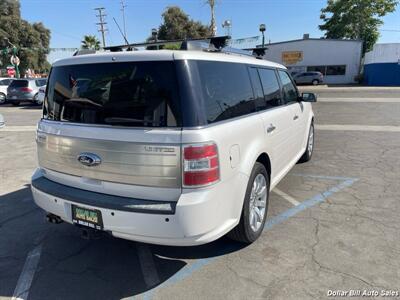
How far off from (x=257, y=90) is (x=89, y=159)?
6.36 ft

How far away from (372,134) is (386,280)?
7323 millimetres

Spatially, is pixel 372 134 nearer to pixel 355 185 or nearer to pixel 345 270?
pixel 355 185

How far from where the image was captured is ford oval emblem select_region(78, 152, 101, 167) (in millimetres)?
2734

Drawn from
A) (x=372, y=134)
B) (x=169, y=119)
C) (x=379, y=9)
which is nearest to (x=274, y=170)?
(x=169, y=119)

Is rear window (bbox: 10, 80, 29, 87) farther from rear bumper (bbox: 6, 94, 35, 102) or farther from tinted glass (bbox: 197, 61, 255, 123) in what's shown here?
tinted glass (bbox: 197, 61, 255, 123)

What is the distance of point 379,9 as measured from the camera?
4450cm

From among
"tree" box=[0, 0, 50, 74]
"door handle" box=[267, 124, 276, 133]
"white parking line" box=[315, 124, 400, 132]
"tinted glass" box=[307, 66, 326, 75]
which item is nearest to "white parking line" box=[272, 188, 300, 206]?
"door handle" box=[267, 124, 276, 133]

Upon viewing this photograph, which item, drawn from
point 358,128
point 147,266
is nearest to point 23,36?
point 358,128

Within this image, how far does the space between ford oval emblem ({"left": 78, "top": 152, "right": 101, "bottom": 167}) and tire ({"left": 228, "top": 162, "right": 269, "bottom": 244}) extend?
4.54 feet

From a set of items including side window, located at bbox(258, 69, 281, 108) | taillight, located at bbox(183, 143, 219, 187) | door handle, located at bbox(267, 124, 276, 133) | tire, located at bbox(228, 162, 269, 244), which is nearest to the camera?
taillight, located at bbox(183, 143, 219, 187)

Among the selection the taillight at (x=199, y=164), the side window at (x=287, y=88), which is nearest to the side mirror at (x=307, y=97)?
the side window at (x=287, y=88)

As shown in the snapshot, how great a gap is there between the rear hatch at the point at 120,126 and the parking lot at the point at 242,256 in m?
0.86

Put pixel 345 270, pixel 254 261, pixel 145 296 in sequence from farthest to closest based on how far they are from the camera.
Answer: pixel 254 261 < pixel 345 270 < pixel 145 296

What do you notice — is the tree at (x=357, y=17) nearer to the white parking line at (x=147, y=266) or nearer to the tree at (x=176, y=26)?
the tree at (x=176, y=26)
